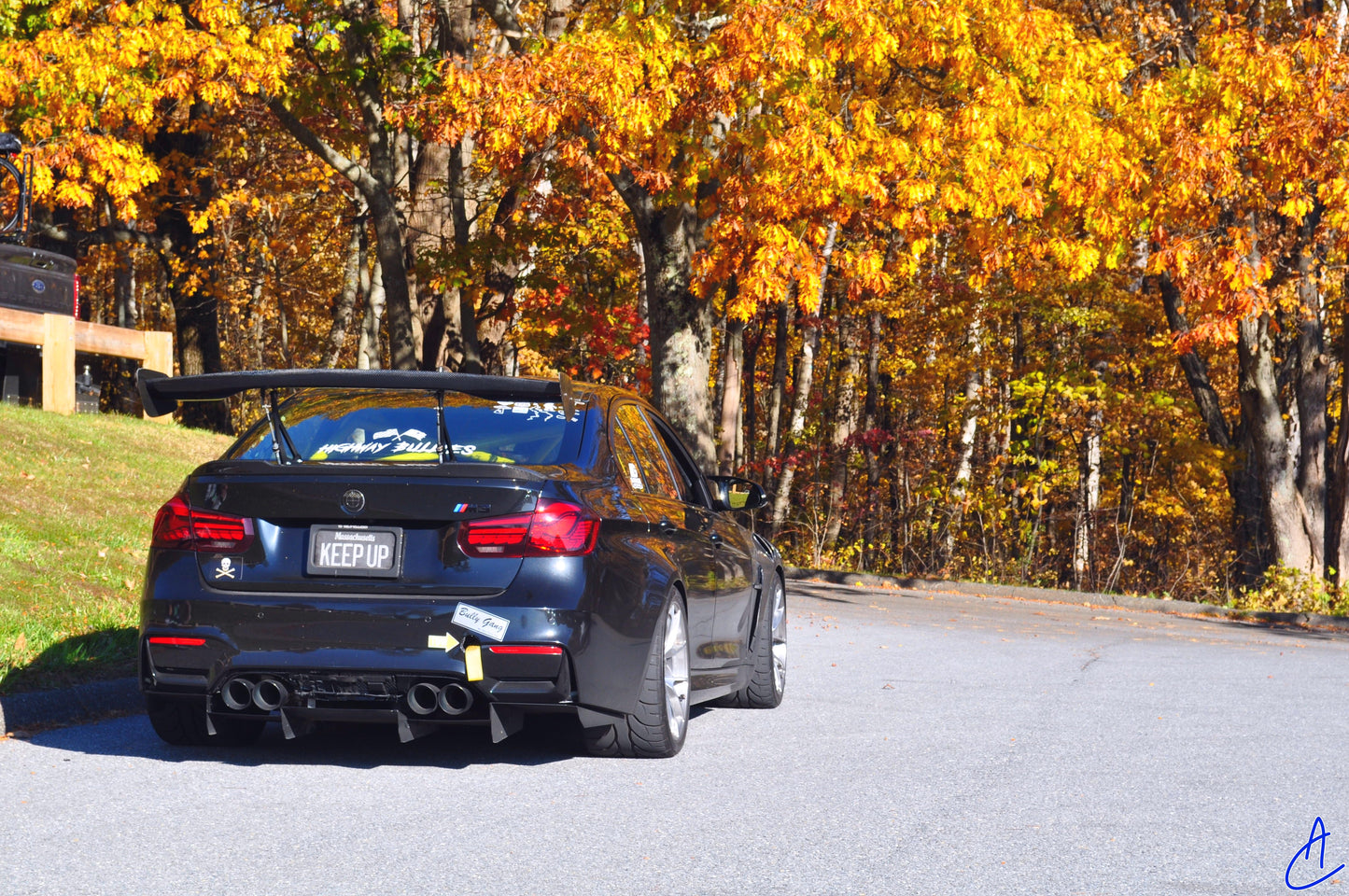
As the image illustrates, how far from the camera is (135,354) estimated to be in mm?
23438

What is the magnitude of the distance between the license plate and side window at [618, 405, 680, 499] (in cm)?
148

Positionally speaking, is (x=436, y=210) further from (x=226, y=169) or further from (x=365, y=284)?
(x=365, y=284)

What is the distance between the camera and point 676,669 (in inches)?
268

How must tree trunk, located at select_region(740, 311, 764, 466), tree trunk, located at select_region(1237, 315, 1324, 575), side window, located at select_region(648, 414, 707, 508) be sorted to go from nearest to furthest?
side window, located at select_region(648, 414, 707, 508), tree trunk, located at select_region(1237, 315, 1324, 575), tree trunk, located at select_region(740, 311, 764, 466)

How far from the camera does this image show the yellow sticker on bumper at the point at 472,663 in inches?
232

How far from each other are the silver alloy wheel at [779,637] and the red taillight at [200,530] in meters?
3.57

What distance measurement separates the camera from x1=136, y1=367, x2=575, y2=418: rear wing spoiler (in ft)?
21.0

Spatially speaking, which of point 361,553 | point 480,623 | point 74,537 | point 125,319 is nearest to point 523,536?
point 480,623

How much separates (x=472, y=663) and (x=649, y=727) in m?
0.98

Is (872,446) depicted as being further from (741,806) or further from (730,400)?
(741,806)

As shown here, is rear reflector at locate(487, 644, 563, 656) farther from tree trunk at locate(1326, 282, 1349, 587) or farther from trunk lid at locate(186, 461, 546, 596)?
tree trunk at locate(1326, 282, 1349, 587)

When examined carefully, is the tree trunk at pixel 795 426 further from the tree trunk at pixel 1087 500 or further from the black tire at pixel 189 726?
the black tire at pixel 189 726

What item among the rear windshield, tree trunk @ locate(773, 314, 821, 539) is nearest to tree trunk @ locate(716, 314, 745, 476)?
tree trunk @ locate(773, 314, 821, 539)

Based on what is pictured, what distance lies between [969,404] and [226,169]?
18034 millimetres
